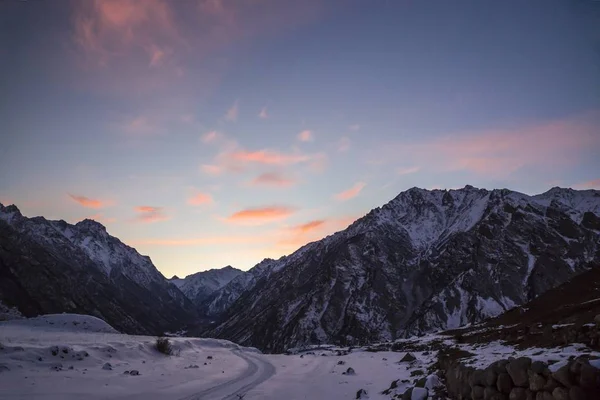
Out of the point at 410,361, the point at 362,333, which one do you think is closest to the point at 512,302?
the point at 362,333

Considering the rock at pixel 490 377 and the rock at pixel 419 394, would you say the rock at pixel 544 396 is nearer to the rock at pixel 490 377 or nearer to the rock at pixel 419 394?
the rock at pixel 490 377

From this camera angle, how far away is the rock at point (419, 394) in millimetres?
17766

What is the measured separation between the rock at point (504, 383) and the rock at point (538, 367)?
1190 mm

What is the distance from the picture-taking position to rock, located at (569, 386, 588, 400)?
10.3 meters

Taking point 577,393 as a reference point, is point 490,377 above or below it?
below

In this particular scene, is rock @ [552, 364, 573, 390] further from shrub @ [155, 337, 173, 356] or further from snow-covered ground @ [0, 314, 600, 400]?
shrub @ [155, 337, 173, 356]

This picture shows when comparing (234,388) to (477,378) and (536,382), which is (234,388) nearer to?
(477,378)

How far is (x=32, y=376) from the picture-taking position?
24.6 m

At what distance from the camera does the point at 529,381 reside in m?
11.9

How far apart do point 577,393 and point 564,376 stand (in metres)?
0.49

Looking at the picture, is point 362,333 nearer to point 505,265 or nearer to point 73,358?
point 505,265

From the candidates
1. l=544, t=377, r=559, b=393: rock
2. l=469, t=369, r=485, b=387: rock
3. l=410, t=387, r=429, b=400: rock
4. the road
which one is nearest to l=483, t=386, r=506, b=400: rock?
l=469, t=369, r=485, b=387: rock

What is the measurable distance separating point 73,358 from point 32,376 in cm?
688

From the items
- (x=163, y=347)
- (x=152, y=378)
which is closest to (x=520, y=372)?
(x=152, y=378)
